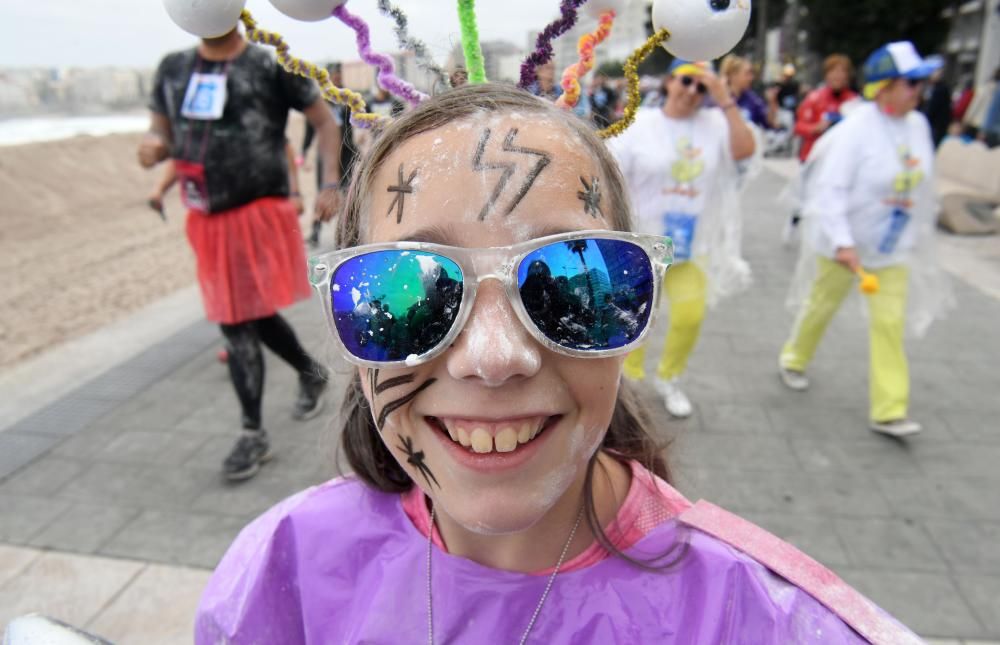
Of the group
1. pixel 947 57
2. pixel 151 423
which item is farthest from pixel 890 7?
pixel 151 423

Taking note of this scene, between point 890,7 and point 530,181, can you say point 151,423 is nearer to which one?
point 530,181

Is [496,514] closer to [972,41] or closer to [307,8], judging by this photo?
[307,8]

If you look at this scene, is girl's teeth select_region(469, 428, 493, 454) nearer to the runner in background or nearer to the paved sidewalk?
the paved sidewalk

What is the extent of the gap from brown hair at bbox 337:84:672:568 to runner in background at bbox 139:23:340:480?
5.64 ft

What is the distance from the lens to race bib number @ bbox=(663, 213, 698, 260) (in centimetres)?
345

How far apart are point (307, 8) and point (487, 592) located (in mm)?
1056

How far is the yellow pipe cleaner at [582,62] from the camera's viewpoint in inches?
48.4

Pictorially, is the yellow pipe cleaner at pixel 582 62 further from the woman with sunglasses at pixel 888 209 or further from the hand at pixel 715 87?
the woman with sunglasses at pixel 888 209

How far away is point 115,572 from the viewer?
267 cm

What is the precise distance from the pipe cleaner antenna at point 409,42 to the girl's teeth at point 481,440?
706 millimetres

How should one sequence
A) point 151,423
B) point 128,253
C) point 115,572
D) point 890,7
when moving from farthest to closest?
point 890,7 → point 128,253 → point 151,423 → point 115,572

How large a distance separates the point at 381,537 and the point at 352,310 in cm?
50

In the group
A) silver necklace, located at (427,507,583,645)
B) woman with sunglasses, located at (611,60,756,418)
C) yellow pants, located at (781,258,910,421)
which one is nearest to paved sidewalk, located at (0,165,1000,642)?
yellow pants, located at (781,258,910,421)

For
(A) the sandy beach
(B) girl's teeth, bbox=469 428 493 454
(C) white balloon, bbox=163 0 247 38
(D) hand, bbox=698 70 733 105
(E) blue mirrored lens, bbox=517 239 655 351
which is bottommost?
(A) the sandy beach
